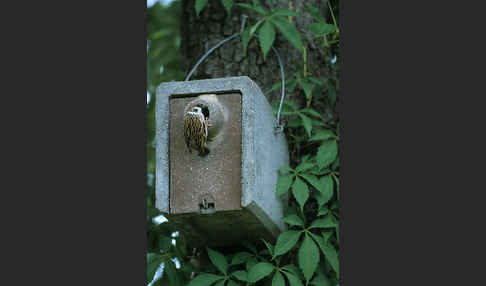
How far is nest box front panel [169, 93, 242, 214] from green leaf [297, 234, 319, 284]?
13.2 inches

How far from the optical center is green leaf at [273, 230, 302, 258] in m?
2.19

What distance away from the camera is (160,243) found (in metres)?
2.55

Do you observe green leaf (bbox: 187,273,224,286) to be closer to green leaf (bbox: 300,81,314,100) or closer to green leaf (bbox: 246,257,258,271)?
green leaf (bbox: 246,257,258,271)

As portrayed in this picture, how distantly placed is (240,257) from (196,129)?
2.07ft

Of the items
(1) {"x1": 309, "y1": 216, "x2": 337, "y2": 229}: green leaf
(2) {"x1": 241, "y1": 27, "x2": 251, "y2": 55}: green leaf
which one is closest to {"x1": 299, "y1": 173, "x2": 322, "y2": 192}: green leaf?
(1) {"x1": 309, "y1": 216, "x2": 337, "y2": 229}: green leaf

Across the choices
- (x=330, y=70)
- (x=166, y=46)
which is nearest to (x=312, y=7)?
(x=330, y=70)

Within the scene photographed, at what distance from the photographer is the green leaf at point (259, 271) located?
7.10 ft

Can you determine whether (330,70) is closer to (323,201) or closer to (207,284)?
(323,201)

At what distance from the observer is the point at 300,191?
222 centimetres

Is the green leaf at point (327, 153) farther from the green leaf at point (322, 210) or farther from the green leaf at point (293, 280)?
the green leaf at point (293, 280)

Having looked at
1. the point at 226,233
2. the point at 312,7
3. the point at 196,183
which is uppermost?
the point at 312,7

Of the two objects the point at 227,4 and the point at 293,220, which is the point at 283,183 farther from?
the point at 227,4

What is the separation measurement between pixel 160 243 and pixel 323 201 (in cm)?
72

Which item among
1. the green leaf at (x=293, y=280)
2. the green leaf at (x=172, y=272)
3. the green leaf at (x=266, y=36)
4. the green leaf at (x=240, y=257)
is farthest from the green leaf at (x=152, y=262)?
the green leaf at (x=266, y=36)
